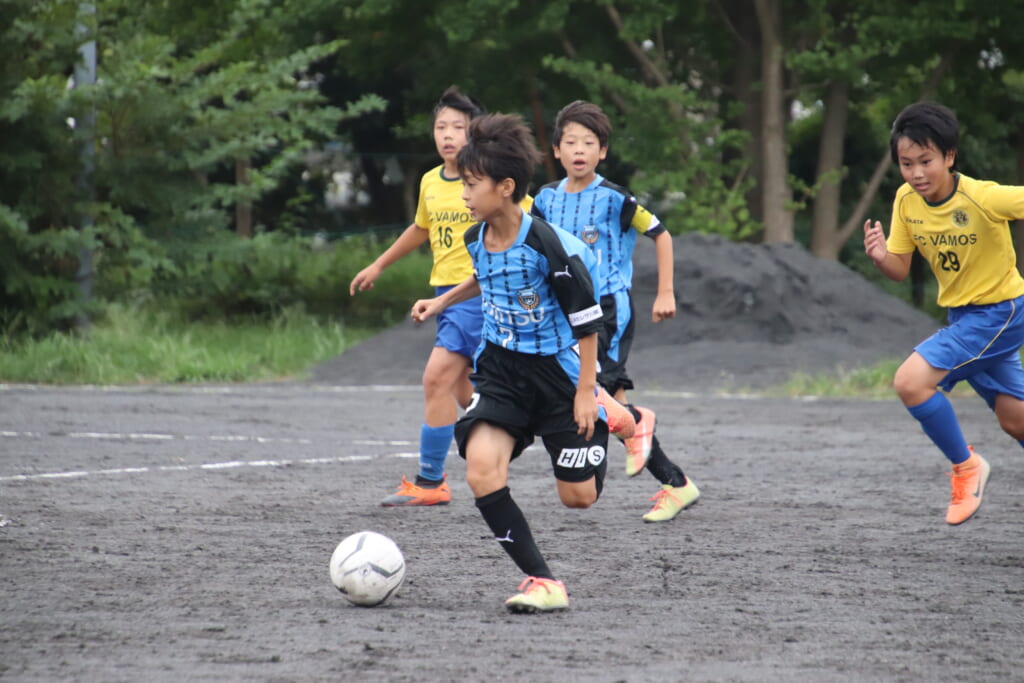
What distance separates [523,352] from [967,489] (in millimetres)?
2358

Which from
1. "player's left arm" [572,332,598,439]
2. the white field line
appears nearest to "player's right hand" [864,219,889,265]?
"player's left arm" [572,332,598,439]

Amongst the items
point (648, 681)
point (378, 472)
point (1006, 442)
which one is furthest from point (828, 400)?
point (648, 681)

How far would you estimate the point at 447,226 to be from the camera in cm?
710

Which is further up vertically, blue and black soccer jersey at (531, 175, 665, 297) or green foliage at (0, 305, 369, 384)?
blue and black soccer jersey at (531, 175, 665, 297)

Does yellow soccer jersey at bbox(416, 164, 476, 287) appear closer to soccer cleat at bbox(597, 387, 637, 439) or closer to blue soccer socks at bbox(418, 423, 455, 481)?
blue soccer socks at bbox(418, 423, 455, 481)

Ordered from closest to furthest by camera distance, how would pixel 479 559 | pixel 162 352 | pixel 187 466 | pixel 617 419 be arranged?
pixel 617 419
pixel 479 559
pixel 187 466
pixel 162 352

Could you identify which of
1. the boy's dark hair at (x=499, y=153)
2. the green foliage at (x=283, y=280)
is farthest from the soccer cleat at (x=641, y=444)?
the green foliage at (x=283, y=280)

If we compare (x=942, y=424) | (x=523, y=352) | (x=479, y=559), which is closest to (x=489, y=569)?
(x=479, y=559)

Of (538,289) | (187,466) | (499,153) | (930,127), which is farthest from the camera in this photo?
(187,466)

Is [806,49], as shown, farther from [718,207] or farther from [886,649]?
[886,649]

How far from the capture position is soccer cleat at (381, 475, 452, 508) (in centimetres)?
692

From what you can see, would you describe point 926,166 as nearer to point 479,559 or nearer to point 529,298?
point 529,298

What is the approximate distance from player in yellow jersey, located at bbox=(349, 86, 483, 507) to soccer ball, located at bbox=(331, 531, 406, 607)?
2.00 metres

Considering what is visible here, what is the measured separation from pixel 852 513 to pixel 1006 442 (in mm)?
3294
